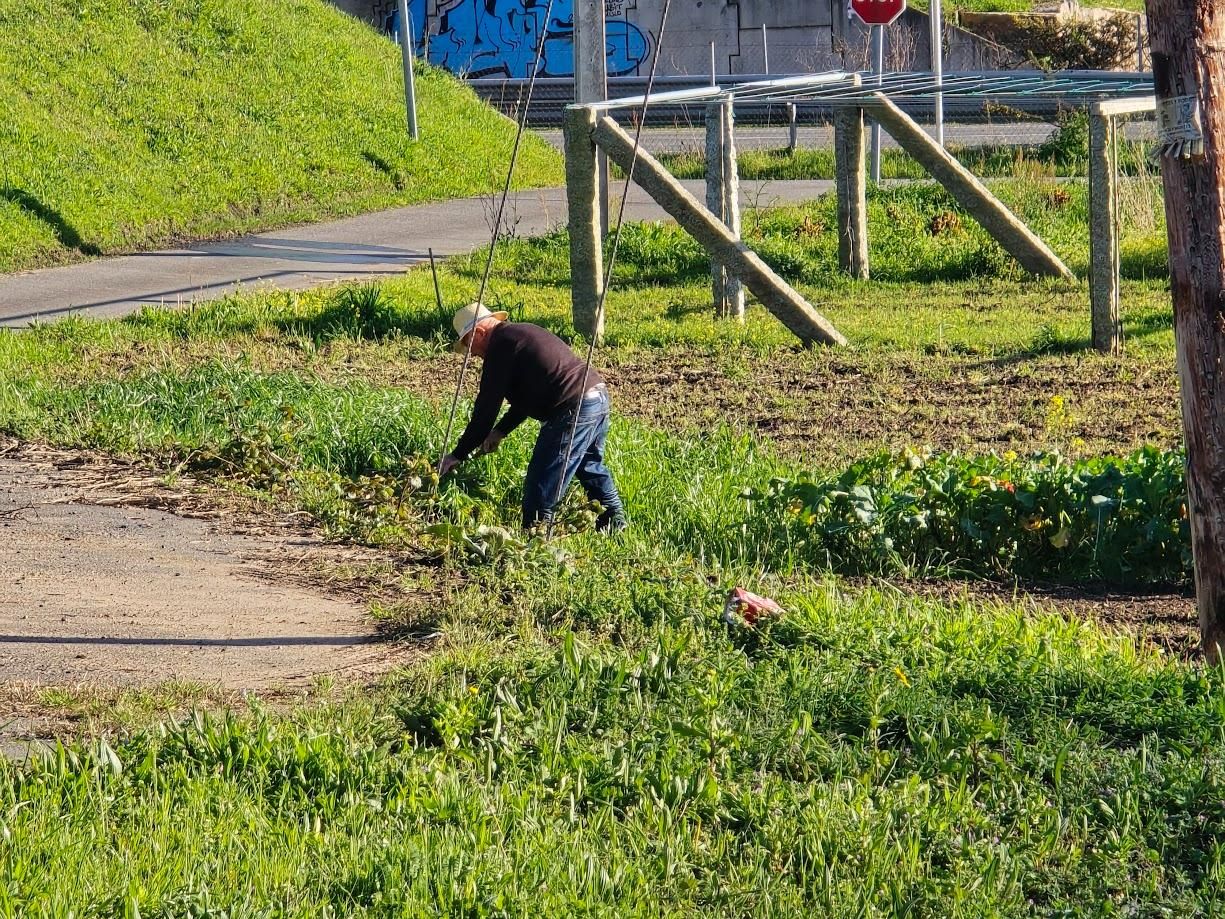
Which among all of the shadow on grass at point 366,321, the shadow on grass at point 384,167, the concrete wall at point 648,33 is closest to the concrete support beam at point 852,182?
the shadow on grass at point 366,321

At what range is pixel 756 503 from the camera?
709 cm

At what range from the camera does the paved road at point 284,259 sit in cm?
1336

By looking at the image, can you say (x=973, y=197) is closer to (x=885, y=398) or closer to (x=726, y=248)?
(x=726, y=248)

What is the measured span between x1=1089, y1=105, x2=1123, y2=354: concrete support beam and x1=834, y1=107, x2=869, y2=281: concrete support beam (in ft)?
11.3

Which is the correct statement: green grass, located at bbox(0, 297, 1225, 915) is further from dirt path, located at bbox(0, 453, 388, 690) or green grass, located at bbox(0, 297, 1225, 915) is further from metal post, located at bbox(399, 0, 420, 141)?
metal post, located at bbox(399, 0, 420, 141)

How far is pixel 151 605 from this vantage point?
6004 millimetres

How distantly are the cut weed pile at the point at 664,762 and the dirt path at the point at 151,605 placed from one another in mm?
379

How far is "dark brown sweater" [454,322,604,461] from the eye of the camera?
7.01 meters

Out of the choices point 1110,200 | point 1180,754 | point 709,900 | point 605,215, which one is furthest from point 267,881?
point 605,215

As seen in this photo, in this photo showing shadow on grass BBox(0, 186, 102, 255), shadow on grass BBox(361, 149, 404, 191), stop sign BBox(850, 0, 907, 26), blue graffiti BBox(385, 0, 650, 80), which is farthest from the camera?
blue graffiti BBox(385, 0, 650, 80)

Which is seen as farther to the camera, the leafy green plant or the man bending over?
the man bending over

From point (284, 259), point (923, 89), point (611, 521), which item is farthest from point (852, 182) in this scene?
point (611, 521)

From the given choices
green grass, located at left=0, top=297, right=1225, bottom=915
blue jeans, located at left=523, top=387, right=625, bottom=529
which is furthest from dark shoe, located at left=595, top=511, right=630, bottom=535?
green grass, located at left=0, top=297, right=1225, bottom=915

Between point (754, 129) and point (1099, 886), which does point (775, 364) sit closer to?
point (1099, 886)
